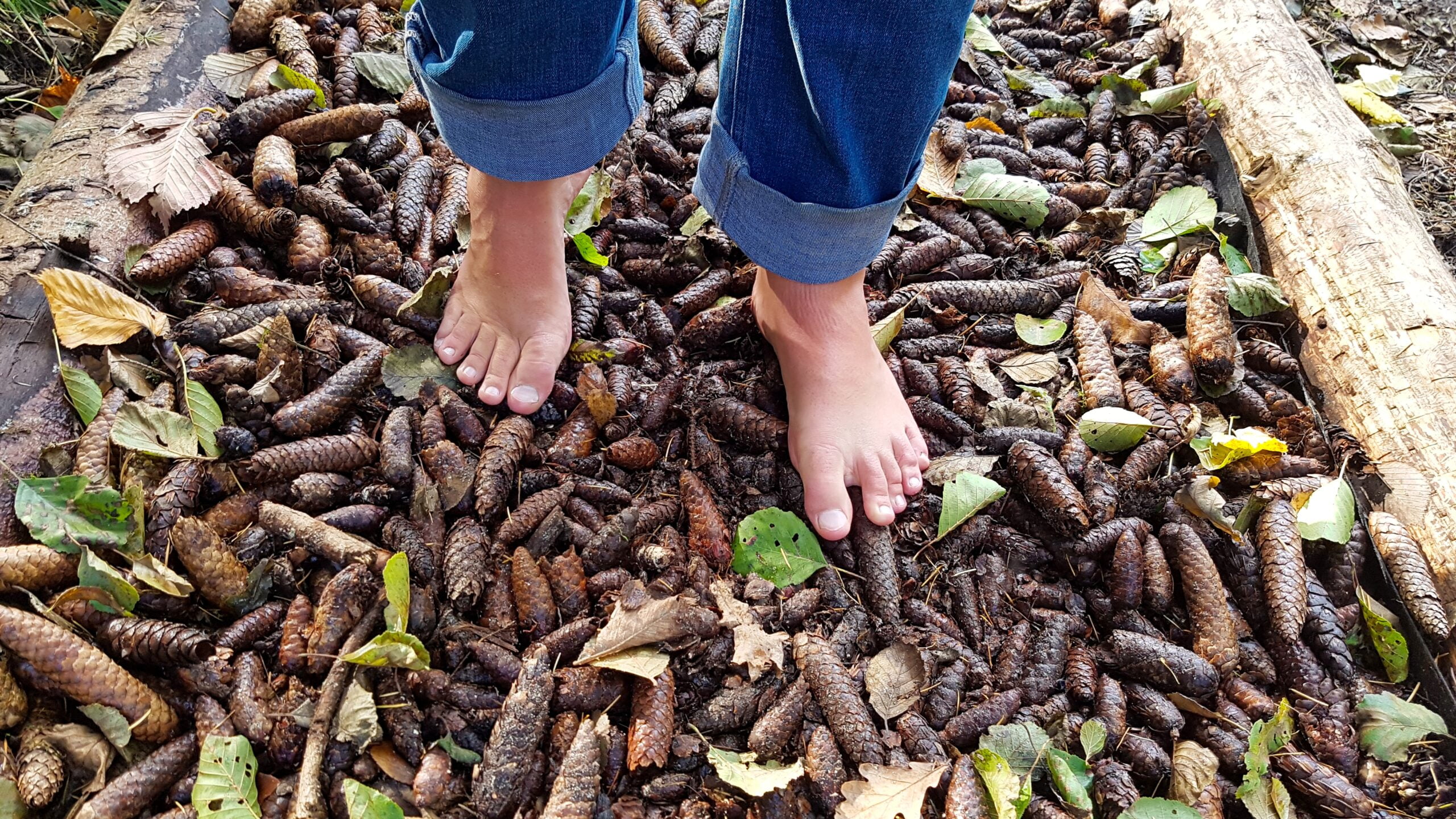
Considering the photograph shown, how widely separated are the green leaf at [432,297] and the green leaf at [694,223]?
25.4 inches

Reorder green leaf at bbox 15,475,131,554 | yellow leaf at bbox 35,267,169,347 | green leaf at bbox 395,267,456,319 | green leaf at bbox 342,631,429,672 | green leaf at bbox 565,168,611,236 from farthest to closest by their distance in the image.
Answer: green leaf at bbox 565,168,611,236
green leaf at bbox 395,267,456,319
yellow leaf at bbox 35,267,169,347
green leaf at bbox 15,475,131,554
green leaf at bbox 342,631,429,672

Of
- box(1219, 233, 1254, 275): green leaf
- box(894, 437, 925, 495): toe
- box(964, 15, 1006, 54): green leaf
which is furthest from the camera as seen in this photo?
box(964, 15, 1006, 54): green leaf

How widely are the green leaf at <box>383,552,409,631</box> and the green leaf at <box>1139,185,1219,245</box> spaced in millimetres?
2258

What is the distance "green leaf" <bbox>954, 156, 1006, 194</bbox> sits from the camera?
257 centimetres

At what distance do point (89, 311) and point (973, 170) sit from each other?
238 centimetres

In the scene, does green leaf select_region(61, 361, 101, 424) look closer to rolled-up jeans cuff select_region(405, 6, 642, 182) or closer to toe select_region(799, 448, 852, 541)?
rolled-up jeans cuff select_region(405, 6, 642, 182)

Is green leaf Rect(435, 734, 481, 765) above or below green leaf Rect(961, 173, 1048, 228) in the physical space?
below

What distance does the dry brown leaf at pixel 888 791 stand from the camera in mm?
1351

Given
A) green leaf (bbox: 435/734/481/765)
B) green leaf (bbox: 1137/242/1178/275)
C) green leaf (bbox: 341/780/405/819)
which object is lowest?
green leaf (bbox: 435/734/481/765)

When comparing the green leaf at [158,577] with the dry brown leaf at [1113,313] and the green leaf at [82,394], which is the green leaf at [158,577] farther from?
the dry brown leaf at [1113,313]

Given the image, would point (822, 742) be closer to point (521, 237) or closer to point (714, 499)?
point (714, 499)

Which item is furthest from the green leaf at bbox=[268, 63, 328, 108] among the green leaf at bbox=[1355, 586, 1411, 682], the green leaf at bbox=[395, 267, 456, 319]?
the green leaf at bbox=[1355, 586, 1411, 682]

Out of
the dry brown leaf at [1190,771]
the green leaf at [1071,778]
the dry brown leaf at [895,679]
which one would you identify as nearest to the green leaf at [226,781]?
the dry brown leaf at [895,679]

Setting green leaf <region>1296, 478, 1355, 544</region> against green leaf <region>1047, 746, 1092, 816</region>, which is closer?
green leaf <region>1047, 746, 1092, 816</region>
